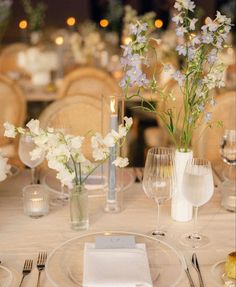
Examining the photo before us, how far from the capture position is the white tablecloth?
1271 millimetres

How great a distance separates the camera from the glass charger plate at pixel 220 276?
1137 millimetres

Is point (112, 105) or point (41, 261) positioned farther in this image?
point (112, 105)

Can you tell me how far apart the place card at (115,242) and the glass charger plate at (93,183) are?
358 millimetres

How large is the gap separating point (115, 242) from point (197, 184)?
272mm

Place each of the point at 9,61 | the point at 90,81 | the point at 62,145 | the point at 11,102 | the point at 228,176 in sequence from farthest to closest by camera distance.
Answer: the point at 9,61 → the point at 90,81 → the point at 11,102 → the point at 228,176 → the point at 62,145

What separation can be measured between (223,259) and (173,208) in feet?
0.90

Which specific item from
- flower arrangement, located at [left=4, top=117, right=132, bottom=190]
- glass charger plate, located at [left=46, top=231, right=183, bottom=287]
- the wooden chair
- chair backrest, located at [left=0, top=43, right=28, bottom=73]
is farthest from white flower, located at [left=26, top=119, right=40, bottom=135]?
chair backrest, located at [left=0, top=43, right=28, bottom=73]

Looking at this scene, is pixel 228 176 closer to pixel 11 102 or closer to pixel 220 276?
pixel 220 276

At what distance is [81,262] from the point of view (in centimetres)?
122

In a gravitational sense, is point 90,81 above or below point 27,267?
above

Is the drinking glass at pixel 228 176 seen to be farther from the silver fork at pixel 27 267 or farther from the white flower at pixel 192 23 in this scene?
the silver fork at pixel 27 267

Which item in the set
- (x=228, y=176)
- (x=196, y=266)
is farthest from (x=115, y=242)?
(x=228, y=176)

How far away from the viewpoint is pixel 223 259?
1268mm

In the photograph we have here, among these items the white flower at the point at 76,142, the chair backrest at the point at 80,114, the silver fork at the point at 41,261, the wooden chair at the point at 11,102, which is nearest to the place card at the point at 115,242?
the silver fork at the point at 41,261
